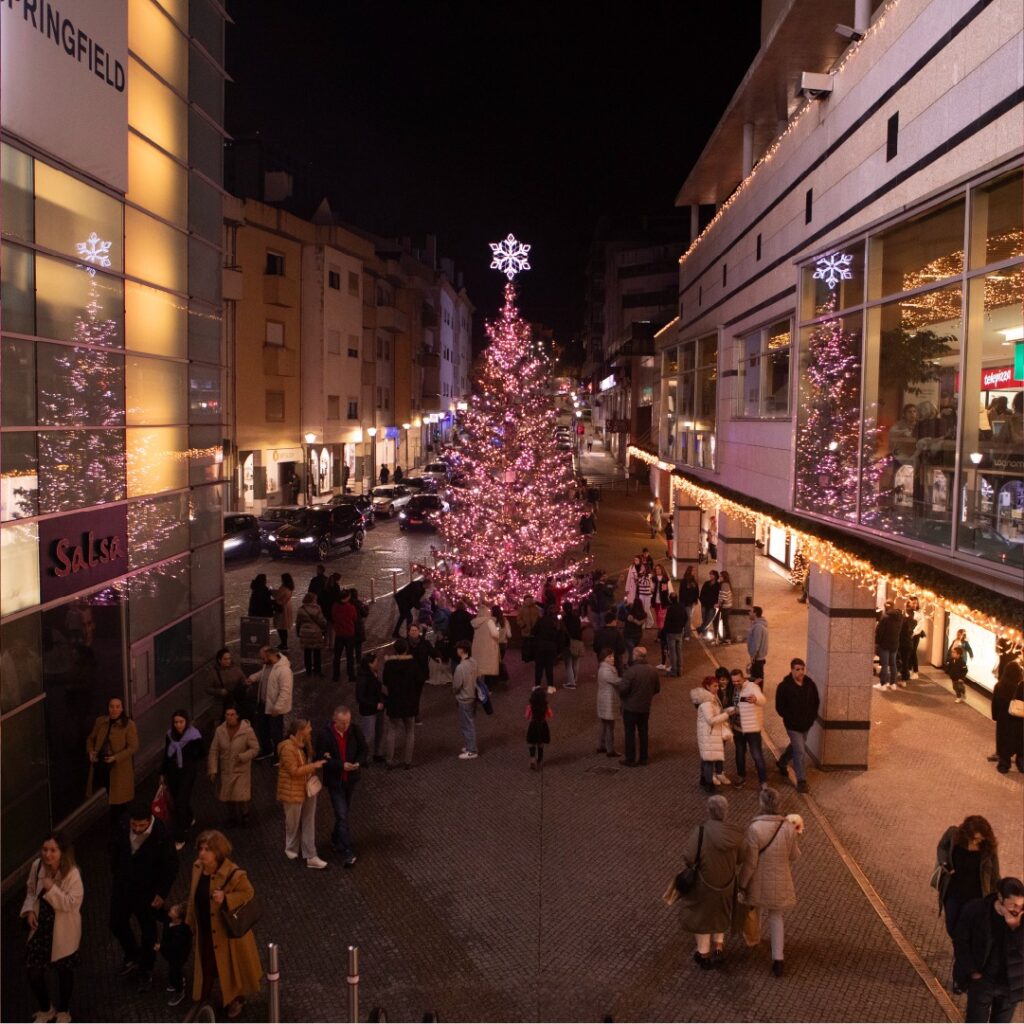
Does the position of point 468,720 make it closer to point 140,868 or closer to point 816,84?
point 140,868

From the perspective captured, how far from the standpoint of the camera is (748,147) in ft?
68.0

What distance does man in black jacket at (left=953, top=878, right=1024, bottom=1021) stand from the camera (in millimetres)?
6656

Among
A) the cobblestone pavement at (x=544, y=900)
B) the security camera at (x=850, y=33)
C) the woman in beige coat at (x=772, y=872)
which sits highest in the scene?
the security camera at (x=850, y=33)

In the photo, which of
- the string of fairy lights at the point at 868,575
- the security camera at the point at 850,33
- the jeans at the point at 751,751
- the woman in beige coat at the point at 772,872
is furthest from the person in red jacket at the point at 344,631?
the security camera at the point at 850,33

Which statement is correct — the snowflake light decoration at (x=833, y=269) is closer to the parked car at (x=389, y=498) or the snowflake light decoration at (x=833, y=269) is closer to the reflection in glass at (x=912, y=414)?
the reflection in glass at (x=912, y=414)

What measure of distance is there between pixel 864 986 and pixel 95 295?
10.9 m

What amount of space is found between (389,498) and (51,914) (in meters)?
38.3

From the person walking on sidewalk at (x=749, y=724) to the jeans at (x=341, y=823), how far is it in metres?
5.23

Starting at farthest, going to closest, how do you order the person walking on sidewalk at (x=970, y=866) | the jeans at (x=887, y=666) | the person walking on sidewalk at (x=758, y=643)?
the jeans at (x=887, y=666) < the person walking on sidewalk at (x=758, y=643) < the person walking on sidewalk at (x=970, y=866)

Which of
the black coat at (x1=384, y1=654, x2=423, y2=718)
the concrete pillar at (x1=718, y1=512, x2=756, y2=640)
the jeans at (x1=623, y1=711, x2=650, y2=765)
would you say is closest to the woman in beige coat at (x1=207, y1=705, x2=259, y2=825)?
the black coat at (x1=384, y1=654, x2=423, y2=718)

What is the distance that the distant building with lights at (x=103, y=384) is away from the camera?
9406 millimetres

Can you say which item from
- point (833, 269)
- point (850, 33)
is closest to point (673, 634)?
point (833, 269)

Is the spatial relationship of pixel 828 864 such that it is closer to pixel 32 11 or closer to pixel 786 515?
pixel 786 515

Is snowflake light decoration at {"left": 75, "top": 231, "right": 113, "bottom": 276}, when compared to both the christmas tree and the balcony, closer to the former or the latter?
the christmas tree
